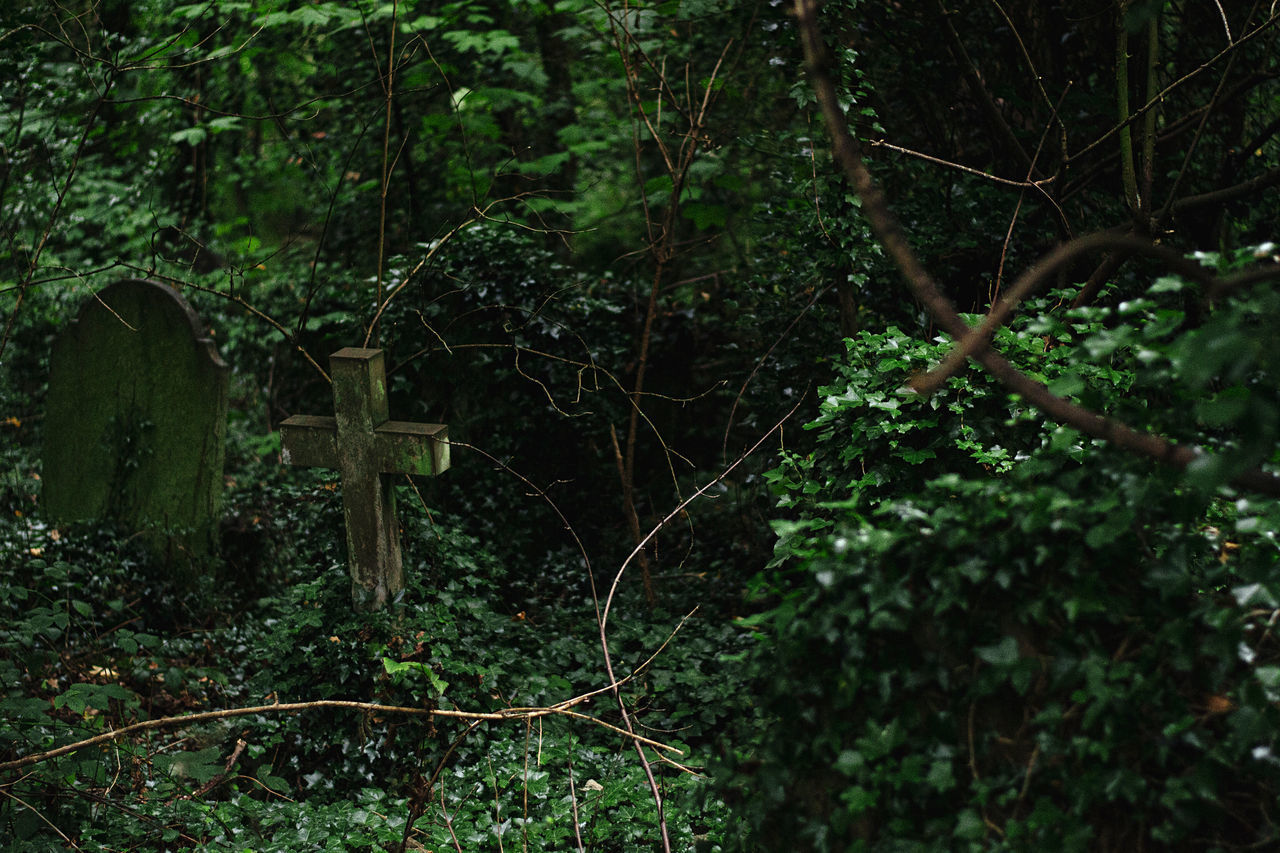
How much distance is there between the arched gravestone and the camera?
577 centimetres

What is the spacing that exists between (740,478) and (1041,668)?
12.9 feet

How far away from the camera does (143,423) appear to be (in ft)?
19.2

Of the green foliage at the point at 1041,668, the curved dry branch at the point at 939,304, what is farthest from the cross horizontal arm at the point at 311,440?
the curved dry branch at the point at 939,304

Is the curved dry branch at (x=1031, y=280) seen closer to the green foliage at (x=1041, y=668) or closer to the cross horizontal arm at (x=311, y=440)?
the green foliage at (x=1041, y=668)

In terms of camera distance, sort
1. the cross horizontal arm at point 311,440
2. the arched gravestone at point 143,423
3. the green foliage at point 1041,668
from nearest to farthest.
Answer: the green foliage at point 1041,668
the cross horizontal arm at point 311,440
the arched gravestone at point 143,423

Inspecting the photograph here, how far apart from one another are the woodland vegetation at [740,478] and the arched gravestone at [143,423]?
248 millimetres

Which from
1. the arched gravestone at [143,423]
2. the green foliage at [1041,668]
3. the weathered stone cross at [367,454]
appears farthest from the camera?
the arched gravestone at [143,423]

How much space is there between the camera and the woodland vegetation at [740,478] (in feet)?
5.90

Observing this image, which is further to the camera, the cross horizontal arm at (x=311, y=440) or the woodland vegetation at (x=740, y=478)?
the cross horizontal arm at (x=311, y=440)

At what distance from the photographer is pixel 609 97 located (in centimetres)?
1012

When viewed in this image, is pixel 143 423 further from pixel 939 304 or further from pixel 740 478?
pixel 939 304

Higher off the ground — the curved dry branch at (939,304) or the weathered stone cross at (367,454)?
the curved dry branch at (939,304)

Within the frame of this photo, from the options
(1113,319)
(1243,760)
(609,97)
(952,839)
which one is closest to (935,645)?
(952,839)

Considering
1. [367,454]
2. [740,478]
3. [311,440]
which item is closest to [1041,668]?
[367,454]
